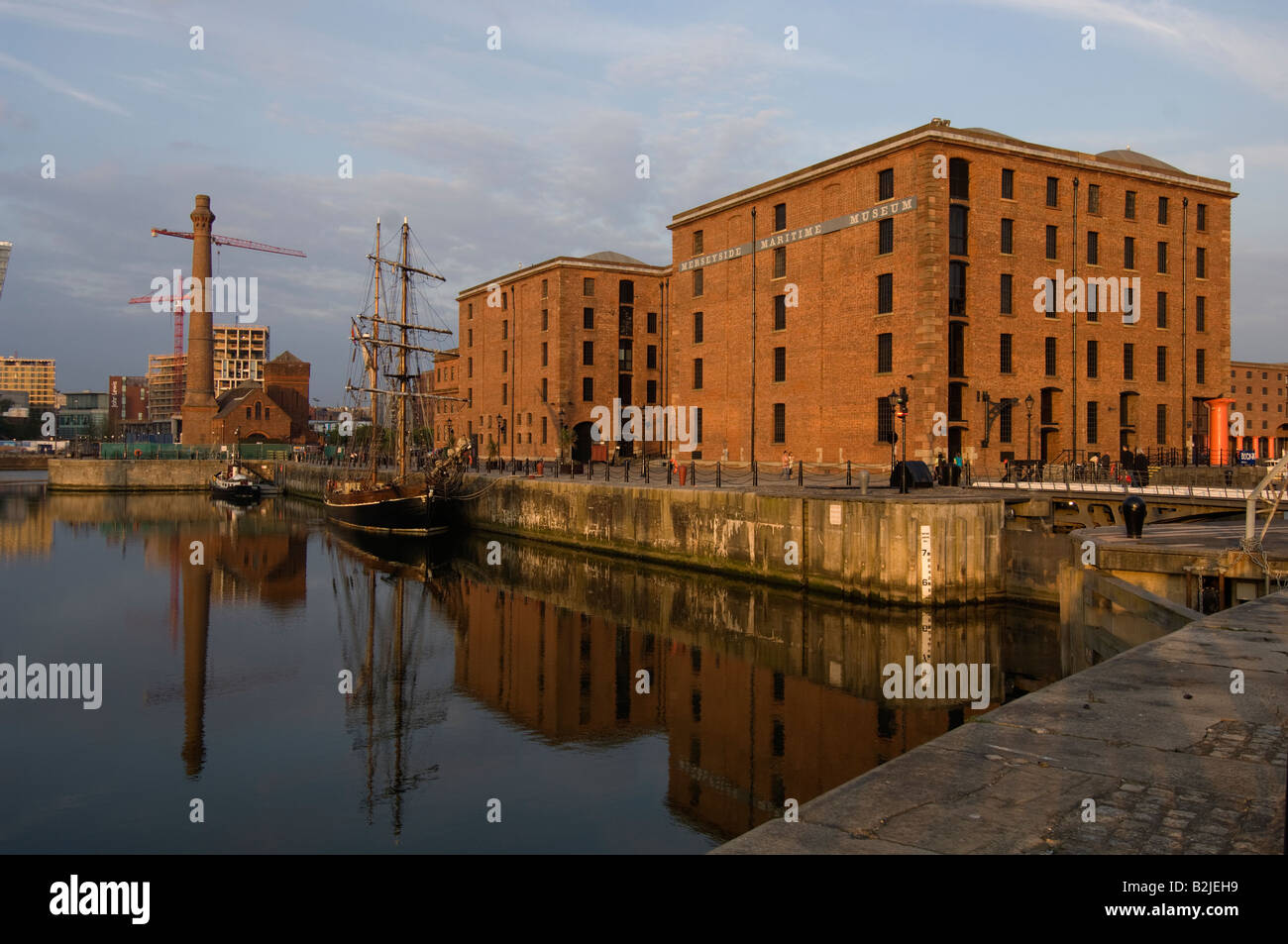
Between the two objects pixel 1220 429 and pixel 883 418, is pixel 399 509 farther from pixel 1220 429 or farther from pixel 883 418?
pixel 1220 429

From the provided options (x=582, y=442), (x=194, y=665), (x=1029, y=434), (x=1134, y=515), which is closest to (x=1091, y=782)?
(x=1134, y=515)

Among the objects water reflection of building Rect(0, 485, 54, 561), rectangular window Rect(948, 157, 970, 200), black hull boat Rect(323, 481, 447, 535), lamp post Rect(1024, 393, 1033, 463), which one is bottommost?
water reflection of building Rect(0, 485, 54, 561)

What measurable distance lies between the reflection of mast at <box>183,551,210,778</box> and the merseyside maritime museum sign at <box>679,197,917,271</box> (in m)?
30.9

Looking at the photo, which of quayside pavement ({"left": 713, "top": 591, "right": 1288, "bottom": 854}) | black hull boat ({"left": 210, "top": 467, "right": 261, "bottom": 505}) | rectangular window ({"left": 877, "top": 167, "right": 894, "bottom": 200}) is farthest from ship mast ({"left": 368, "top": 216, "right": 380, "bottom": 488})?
quayside pavement ({"left": 713, "top": 591, "right": 1288, "bottom": 854})

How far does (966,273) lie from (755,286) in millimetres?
11856

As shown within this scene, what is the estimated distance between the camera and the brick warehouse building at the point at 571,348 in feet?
217

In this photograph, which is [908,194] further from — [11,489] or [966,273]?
[11,489]

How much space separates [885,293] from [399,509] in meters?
26.7

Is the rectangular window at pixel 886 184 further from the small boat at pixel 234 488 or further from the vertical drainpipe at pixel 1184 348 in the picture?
the small boat at pixel 234 488

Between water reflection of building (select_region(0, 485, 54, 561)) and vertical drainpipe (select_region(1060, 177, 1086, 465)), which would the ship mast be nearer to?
water reflection of building (select_region(0, 485, 54, 561))

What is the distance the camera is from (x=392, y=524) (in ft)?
152

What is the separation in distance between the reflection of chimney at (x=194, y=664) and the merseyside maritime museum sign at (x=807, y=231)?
101 ft

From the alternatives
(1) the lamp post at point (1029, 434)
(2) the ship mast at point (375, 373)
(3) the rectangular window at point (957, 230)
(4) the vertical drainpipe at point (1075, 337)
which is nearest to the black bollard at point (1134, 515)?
(1) the lamp post at point (1029, 434)

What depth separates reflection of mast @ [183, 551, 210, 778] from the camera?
1383 cm
